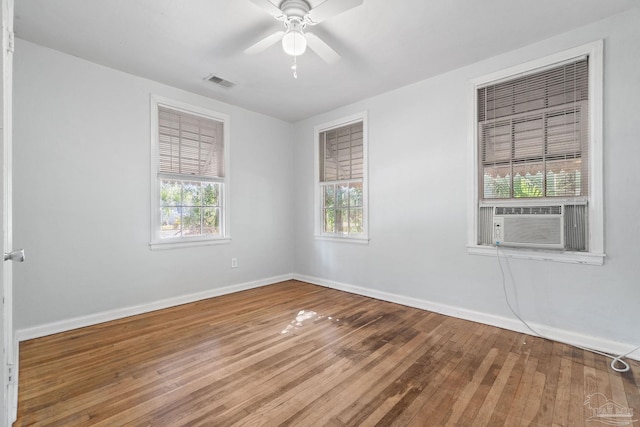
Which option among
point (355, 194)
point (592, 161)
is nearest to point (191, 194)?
point (355, 194)

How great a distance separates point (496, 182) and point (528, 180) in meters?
0.27

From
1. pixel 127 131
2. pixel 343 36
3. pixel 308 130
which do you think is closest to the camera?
pixel 343 36

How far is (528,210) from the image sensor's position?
2748mm

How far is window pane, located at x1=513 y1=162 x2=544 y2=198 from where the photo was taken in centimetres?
274

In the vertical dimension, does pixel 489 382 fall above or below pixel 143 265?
below

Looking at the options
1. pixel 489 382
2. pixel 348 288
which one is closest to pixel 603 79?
pixel 489 382

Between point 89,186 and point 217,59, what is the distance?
1821 mm

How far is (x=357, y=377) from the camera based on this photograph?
2059mm

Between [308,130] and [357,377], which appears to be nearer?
[357,377]

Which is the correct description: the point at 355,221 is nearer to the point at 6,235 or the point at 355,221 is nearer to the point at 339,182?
the point at 339,182

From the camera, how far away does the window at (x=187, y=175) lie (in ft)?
11.6

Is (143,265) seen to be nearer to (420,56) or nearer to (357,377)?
(357,377)

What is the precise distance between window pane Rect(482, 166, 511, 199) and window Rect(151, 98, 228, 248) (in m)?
3.21

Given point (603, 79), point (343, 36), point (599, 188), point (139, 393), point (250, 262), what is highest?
point (343, 36)
